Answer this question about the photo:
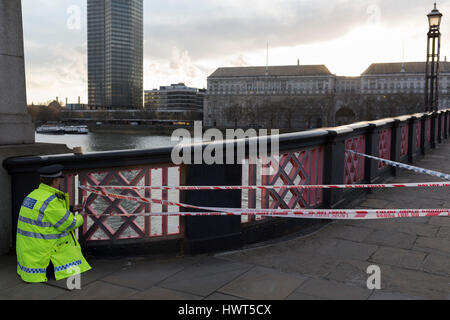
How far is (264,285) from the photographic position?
3.47 metres

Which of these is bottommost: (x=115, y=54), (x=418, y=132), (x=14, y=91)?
(x=418, y=132)

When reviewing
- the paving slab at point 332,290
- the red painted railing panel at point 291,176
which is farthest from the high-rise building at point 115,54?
the paving slab at point 332,290

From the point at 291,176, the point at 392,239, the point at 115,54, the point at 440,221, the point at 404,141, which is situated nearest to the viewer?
the point at 392,239

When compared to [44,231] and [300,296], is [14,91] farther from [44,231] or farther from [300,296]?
[300,296]

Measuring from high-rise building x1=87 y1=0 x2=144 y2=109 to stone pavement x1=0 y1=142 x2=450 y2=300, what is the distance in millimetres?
116953

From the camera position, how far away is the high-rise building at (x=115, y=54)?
117938 millimetres

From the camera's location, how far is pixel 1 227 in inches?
163

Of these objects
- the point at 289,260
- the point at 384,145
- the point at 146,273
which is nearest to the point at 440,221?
the point at 289,260

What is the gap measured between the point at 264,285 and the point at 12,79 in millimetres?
3103

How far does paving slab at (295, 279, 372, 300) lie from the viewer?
325 centimetres

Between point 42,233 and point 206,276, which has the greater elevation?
point 42,233

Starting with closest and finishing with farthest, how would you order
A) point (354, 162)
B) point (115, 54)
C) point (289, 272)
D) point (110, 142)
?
point (289, 272)
point (354, 162)
point (110, 142)
point (115, 54)

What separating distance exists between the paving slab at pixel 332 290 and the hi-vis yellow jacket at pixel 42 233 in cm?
182
